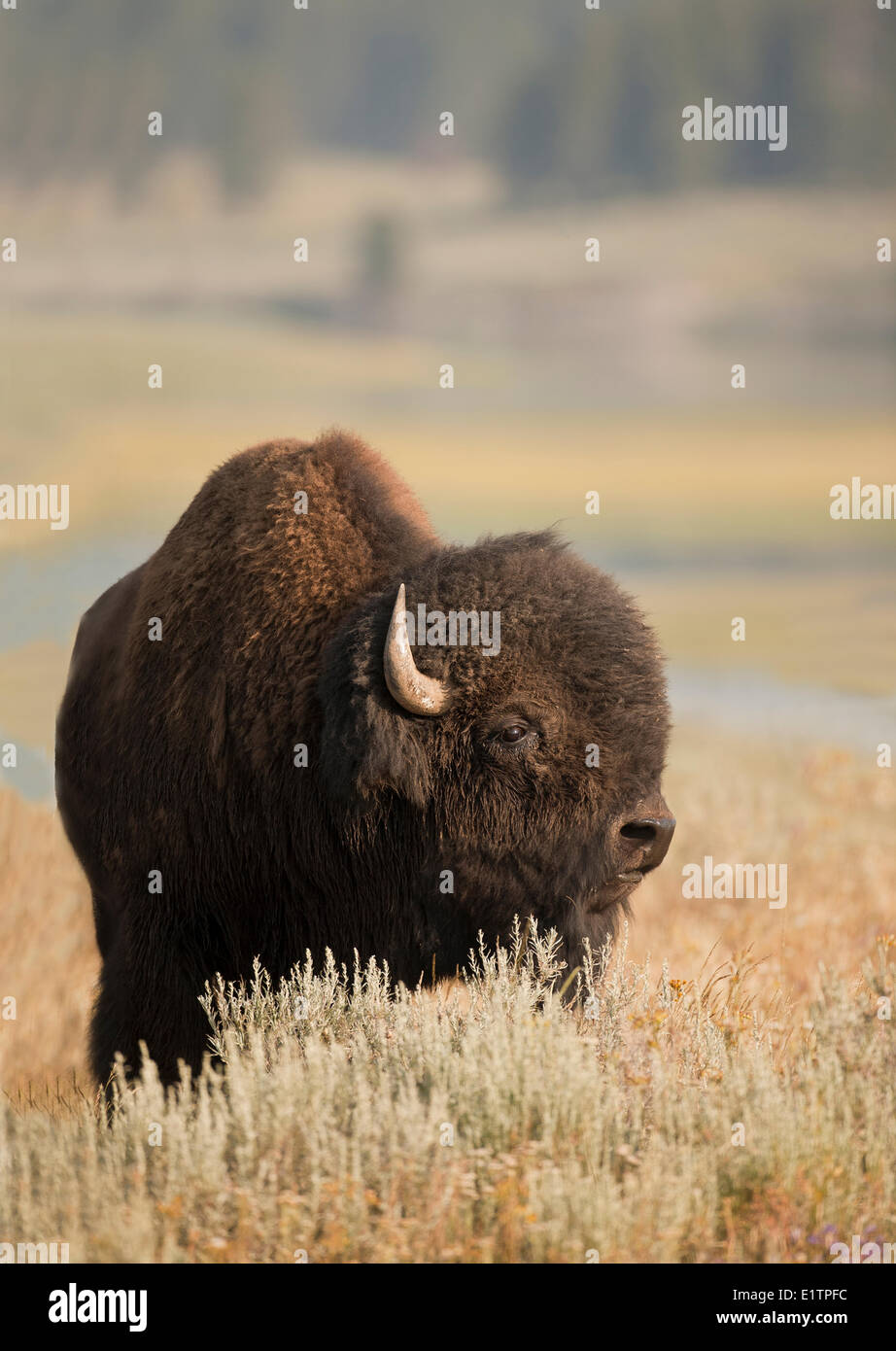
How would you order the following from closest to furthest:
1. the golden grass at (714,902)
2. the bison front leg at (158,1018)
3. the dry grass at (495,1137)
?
the dry grass at (495,1137) < the bison front leg at (158,1018) < the golden grass at (714,902)

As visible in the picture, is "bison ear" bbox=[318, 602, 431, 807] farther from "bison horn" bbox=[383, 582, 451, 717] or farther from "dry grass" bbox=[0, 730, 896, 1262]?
"dry grass" bbox=[0, 730, 896, 1262]

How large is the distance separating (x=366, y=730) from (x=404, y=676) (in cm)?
24

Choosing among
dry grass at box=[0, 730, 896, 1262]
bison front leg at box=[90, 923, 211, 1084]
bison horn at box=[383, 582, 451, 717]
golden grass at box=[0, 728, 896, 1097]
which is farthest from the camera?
golden grass at box=[0, 728, 896, 1097]

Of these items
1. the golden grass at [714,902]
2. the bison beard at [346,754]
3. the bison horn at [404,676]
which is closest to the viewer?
the bison horn at [404,676]

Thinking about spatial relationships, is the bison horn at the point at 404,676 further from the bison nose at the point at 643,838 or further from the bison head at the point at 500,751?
the bison nose at the point at 643,838

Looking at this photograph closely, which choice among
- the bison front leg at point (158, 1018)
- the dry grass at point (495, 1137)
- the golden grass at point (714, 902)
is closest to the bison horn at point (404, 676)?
the dry grass at point (495, 1137)

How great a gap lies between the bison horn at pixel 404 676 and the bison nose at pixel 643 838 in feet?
2.73

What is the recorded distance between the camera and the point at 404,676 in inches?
207

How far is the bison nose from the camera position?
17.5 feet

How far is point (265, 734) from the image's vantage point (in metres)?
5.68

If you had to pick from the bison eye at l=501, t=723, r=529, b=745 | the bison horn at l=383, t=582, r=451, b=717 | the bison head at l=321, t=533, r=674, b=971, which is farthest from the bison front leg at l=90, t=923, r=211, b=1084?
the bison eye at l=501, t=723, r=529, b=745

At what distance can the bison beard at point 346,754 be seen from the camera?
5375 mm

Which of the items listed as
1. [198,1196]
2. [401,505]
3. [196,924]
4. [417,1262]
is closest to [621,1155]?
[417,1262]

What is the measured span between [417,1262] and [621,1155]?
2.48 ft
